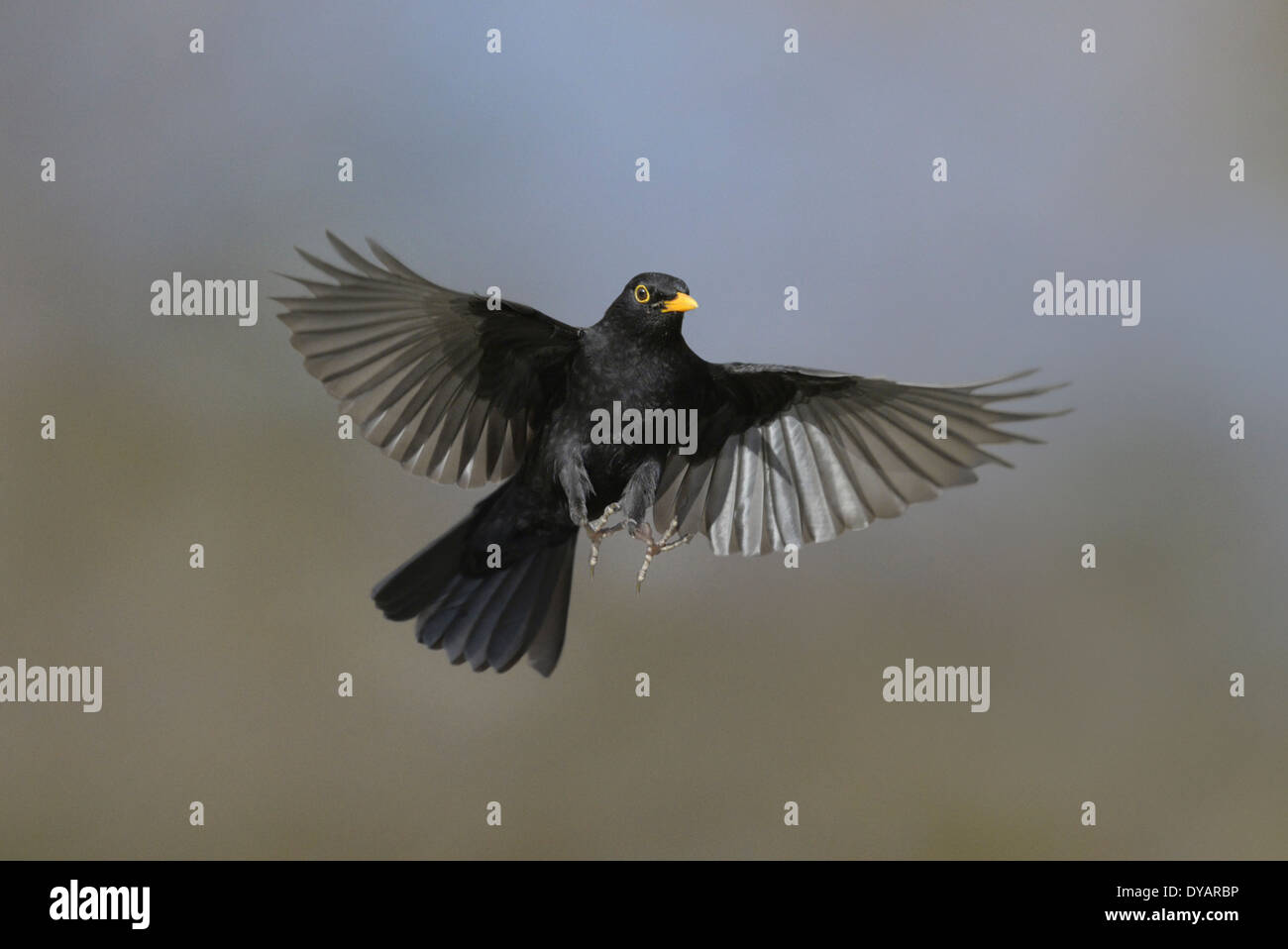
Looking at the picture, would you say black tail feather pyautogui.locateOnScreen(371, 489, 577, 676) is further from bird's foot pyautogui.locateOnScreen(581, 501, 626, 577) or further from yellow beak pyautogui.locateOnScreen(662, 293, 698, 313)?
yellow beak pyautogui.locateOnScreen(662, 293, 698, 313)

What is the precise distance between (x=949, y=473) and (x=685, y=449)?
72 cm

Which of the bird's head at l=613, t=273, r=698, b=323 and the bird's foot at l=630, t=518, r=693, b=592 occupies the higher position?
the bird's head at l=613, t=273, r=698, b=323

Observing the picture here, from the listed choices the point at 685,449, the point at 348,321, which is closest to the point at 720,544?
the point at 685,449

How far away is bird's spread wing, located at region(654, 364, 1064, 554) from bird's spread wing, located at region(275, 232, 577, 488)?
0.49 meters

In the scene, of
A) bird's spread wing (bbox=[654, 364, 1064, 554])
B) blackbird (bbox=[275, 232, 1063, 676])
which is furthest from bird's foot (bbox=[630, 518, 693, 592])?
bird's spread wing (bbox=[654, 364, 1064, 554])

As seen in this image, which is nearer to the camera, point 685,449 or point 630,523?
point 630,523

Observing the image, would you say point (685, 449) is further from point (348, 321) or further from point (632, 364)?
point (348, 321)

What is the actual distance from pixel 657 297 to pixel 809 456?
832 millimetres

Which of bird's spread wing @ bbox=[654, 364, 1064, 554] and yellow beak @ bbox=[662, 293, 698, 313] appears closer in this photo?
yellow beak @ bbox=[662, 293, 698, 313]

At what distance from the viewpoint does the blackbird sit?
114 inches

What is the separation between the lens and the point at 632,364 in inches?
114

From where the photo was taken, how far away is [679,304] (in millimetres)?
2855

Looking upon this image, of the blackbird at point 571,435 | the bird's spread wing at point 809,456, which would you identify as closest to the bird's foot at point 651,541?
the blackbird at point 571,435

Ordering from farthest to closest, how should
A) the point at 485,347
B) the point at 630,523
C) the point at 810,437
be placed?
the point at 810,437 < the point at 485,347 < the point at 630,523
